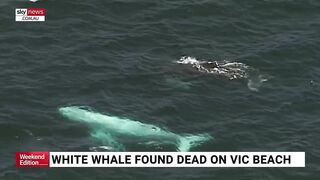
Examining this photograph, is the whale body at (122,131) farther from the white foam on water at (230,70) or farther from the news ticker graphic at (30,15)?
the news ticker graphic at (30,15)

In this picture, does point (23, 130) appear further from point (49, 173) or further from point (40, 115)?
point (49, 173)

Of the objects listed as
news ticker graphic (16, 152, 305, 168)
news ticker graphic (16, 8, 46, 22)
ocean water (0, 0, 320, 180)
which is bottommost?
news ticker graphic (16, 152, 305, 168)

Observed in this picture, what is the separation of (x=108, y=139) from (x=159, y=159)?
4840mm

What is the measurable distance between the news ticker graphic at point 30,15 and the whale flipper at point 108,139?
22578 millimetres

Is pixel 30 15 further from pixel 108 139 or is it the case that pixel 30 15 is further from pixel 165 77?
pixel 108 139

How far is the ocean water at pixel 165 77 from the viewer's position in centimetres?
6625

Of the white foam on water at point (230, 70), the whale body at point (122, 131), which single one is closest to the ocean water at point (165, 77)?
the white foam on water at point (230, 70)

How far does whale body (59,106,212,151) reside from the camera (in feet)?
218

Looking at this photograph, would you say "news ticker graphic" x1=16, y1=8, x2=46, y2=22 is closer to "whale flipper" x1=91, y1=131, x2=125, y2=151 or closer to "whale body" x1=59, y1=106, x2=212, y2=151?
"whale body" x1=59, y1=106, x2=212, y2=151

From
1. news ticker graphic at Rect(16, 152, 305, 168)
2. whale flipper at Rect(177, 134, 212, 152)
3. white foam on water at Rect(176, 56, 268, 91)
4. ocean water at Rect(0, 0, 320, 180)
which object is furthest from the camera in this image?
white foam on water at Rect(176, 56, 268, 91)

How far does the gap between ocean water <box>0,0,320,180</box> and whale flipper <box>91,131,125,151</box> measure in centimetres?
78

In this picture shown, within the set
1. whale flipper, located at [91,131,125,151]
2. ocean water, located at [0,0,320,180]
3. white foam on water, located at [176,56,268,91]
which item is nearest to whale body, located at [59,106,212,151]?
whale flipper, located at [91,131,125,151]

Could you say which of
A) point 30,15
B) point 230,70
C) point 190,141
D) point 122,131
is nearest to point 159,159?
point 190,141

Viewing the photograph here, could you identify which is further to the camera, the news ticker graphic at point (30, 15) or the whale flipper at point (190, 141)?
the news ticker graphic at point (30, 15)
